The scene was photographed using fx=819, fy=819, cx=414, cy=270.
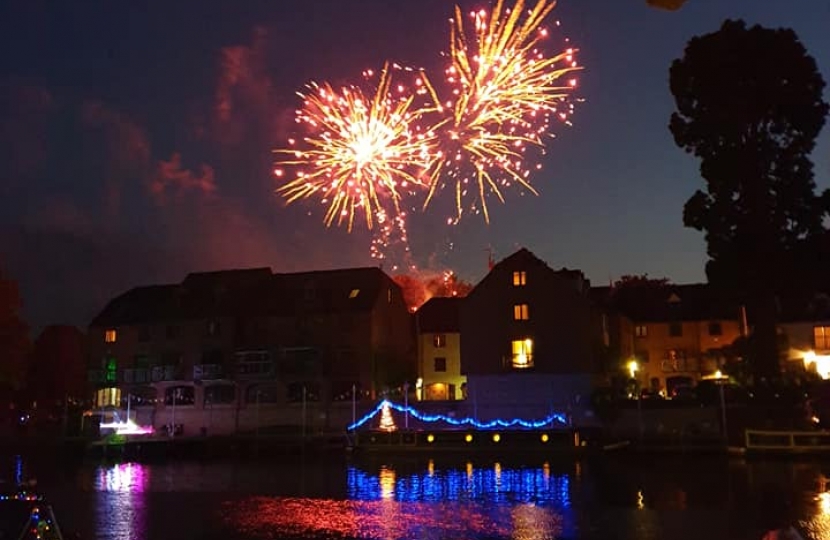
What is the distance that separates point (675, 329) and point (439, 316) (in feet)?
65.7

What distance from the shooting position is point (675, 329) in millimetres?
68875

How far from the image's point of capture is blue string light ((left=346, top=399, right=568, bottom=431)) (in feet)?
182

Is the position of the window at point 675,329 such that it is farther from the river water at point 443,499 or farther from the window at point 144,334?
the window at point 144,334

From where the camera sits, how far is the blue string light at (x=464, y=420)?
55.4 meters

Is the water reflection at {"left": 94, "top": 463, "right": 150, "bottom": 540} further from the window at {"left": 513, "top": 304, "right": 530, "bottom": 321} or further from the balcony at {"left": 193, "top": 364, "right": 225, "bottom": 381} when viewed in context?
the window at {"left": 513, "top": 304, "right": 530, "bottom": 321}

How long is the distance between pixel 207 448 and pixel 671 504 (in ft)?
130

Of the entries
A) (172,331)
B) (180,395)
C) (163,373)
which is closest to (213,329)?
(172,331)

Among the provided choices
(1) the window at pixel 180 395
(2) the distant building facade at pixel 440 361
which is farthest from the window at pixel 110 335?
(2) the distant building facade at pixel 440 361

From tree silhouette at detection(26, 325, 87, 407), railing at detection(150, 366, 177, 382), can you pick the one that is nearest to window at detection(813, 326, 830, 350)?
railing at detection(150, 366, 177, 382)

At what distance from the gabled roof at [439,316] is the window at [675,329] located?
58.8 ft

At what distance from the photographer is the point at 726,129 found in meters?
45.7

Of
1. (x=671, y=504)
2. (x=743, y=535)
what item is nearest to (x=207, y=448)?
(x=671, y=504)

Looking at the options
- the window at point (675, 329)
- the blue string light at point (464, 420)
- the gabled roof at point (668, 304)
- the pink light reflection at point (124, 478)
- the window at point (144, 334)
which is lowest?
the pink light reflection at point (124, 478)

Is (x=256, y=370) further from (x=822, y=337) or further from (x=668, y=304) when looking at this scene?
(x=822, y=337)
